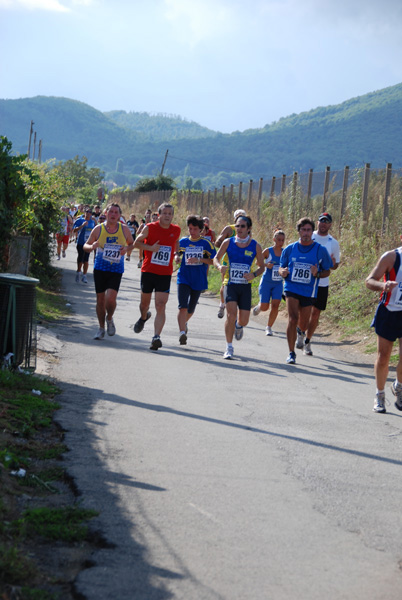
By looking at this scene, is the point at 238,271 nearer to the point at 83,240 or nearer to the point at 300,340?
the point at 300,340

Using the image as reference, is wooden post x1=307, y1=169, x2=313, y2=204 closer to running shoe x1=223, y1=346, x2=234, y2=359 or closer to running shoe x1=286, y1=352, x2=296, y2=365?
running shoe x1=286, y1=352, x2=296, y2=365

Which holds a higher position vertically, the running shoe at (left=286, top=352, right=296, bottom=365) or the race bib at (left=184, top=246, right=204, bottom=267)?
the race bib at (left=184, top=246, right=204, bottom=267)

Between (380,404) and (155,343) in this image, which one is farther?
(155,343)

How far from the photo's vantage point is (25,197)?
9.98 metres

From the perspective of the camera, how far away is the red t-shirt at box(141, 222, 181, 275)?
13.1 metres

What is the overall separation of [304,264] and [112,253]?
279 cm

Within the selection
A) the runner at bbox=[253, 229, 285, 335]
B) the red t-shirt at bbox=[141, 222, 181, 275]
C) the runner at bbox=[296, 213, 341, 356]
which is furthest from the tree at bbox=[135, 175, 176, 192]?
the red t-shirt at bbox=[141, 222, 181, 275]

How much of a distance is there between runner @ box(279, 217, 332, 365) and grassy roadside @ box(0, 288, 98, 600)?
5.46 metres

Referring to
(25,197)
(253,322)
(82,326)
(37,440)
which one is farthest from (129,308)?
(37,440)

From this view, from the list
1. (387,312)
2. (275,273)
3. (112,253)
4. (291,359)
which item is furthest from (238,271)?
(387,312)

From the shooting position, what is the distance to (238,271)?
12.9 metres

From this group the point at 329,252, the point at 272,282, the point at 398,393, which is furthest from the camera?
the point at 272,282

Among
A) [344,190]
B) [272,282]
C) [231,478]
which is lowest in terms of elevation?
[231,478]

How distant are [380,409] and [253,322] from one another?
33.1ft
